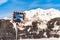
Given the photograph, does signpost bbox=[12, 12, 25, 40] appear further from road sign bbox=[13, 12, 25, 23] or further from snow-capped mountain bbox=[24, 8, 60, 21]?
snow-capped mountain bbox=[24, 8, 60, 21]

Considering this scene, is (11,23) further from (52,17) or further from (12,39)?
(52,17)

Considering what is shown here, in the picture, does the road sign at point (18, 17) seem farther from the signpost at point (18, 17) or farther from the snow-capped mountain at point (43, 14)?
the snow-capped mountain at point (43, 14)

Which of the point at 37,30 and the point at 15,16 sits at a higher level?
the point at 15,16

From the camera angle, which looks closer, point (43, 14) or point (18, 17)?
point (18, 17)

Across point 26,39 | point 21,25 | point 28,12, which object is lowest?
point 26,39

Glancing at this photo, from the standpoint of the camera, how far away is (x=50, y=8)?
830 cm

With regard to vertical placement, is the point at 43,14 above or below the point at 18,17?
above

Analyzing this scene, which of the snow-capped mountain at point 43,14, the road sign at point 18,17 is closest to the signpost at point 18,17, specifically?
the road sign at point 18,17

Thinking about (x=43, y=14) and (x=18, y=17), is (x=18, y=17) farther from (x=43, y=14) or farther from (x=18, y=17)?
(x=43, y=14)

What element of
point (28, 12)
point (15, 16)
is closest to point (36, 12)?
point (28, 12)

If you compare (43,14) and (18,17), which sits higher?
(43,14)

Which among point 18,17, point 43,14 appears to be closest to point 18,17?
point 18,17

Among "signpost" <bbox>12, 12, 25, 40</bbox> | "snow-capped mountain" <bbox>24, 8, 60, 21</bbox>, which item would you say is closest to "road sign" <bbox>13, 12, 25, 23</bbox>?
"signpost" <bbox>12, 12, 25, 40</bbox>

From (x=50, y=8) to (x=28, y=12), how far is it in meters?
0.90
